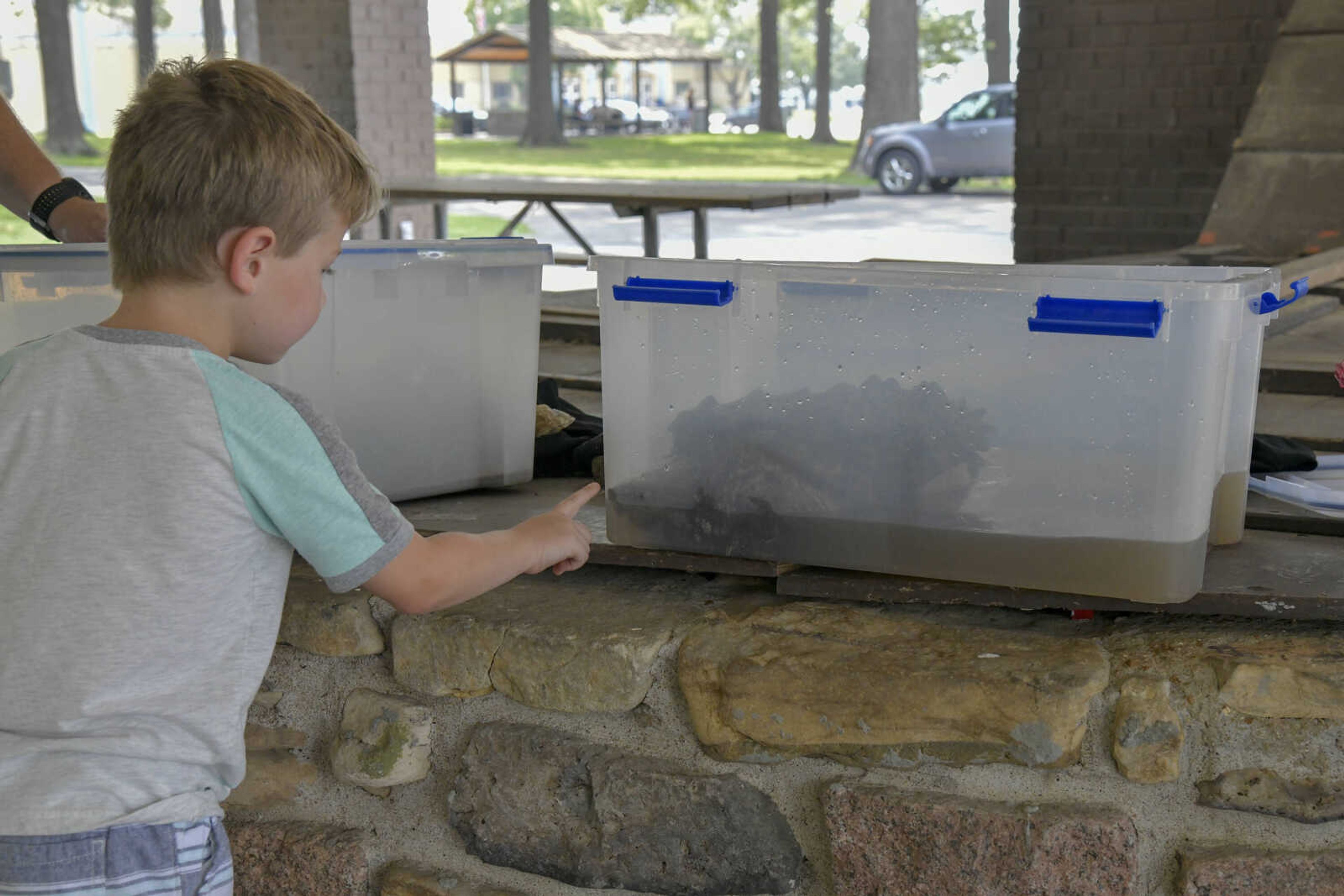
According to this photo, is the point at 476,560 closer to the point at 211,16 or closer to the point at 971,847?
the point at 971,847

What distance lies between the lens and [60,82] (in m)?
21.2

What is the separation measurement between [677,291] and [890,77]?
19.3 metres

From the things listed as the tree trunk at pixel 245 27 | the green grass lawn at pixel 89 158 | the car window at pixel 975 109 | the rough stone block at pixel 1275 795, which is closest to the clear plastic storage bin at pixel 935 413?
the rough stone block at pixel 1275 795

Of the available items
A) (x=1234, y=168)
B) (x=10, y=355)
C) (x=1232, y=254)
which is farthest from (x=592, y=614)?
(x=1234, y=168)

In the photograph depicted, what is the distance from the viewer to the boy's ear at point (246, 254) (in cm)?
121

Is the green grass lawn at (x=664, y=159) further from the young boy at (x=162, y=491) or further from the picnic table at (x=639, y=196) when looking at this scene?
the young boy at (x=162, y=491)

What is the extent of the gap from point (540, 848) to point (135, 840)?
45cm

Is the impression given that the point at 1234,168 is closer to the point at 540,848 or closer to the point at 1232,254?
the point at 1232,254

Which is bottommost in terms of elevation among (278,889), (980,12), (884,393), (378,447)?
(278,889)

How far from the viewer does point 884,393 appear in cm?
136

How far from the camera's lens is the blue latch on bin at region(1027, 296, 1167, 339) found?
1.23 m

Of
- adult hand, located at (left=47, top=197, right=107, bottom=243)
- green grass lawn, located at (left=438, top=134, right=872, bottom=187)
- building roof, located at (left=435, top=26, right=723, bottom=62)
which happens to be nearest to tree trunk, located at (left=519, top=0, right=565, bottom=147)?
green grass lawn, located at (left=438, top=134, right=872, bottom=187)

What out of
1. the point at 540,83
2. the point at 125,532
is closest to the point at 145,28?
the point at 540,83

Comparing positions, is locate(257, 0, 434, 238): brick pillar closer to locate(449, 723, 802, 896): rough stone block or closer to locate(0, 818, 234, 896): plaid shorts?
locate(449, 723, 802, 896): rough stone block
